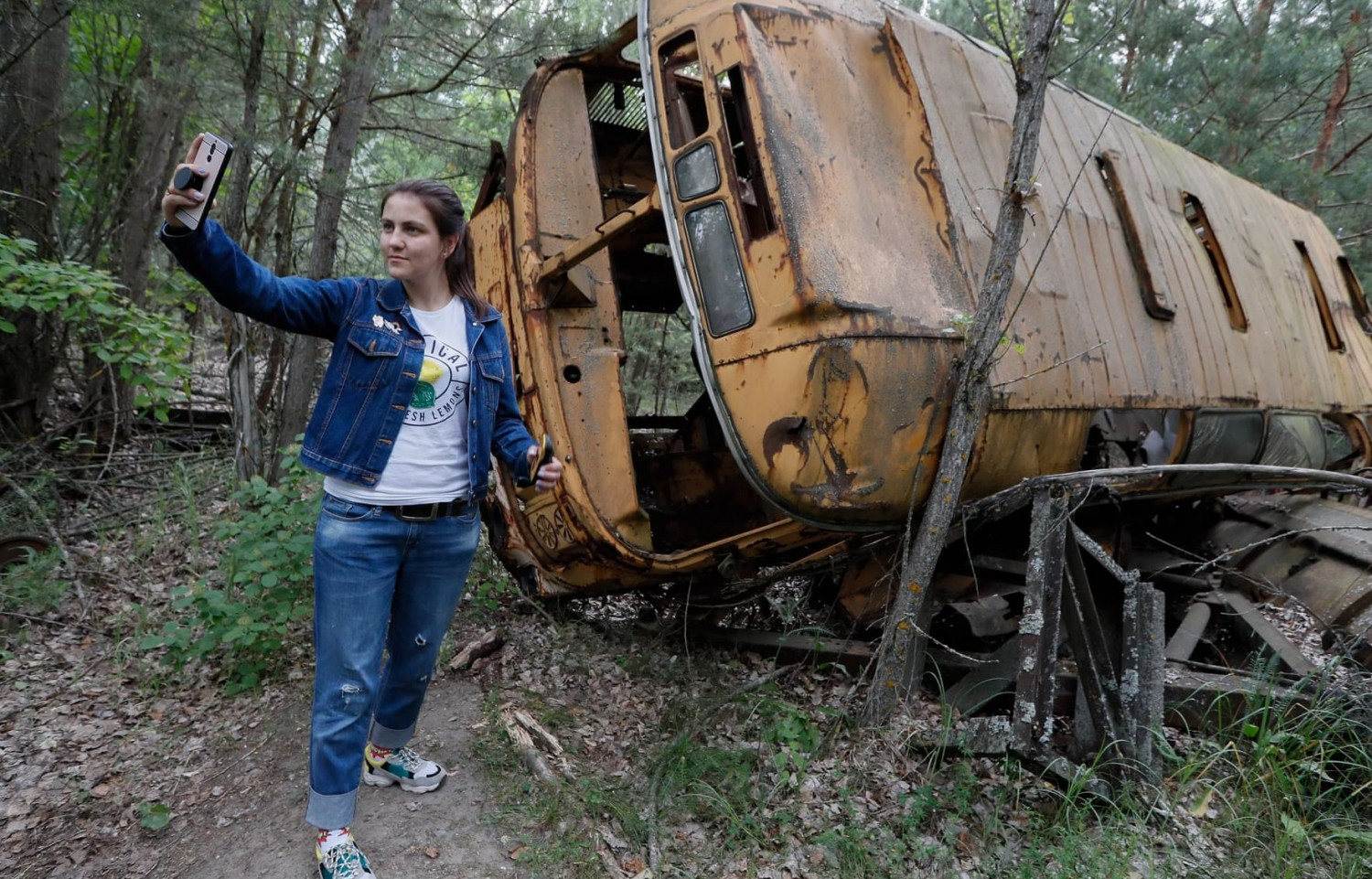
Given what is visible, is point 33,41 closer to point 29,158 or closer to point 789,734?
point 29,158

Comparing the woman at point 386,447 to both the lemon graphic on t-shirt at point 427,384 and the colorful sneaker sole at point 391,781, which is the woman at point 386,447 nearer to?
Result: the lemon graphic on t-shirt at point 427,384

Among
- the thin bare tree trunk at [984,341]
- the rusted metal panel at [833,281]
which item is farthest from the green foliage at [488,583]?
the thin bare tree trunk at [984,341]

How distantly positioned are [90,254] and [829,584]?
6.16 m

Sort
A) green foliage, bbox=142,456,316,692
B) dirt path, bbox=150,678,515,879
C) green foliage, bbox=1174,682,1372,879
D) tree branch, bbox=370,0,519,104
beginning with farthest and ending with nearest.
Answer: tree branch, bbox=370,0,519,104 < green foliage, bbox=142,456,316,692 < green foliage, bbox=1174,682,1372,879 < dirt path, bbox=150,678,515,879

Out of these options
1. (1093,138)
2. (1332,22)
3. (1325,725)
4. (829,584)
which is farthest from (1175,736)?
(1332,22)

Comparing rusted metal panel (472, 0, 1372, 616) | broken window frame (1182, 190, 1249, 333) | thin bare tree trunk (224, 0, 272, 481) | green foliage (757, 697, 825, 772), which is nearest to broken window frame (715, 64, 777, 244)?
rusted metal panel (472, 0, 1372, 616)

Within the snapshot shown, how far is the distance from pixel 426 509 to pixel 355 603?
1.09ft

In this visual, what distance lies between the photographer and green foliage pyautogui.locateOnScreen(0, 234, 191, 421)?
446 cm

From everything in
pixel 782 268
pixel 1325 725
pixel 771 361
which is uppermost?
pixel 782 268

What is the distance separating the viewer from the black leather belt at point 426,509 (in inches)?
92.8

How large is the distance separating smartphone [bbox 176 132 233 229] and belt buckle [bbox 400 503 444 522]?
91cm

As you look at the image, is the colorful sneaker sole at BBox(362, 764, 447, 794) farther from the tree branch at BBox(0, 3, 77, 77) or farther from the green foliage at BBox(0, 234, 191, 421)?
the tree branch at BBox(0, 3, 77, 77)

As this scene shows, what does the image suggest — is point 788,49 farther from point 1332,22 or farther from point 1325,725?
point 1332,22

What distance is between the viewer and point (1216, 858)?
2.80 metres
